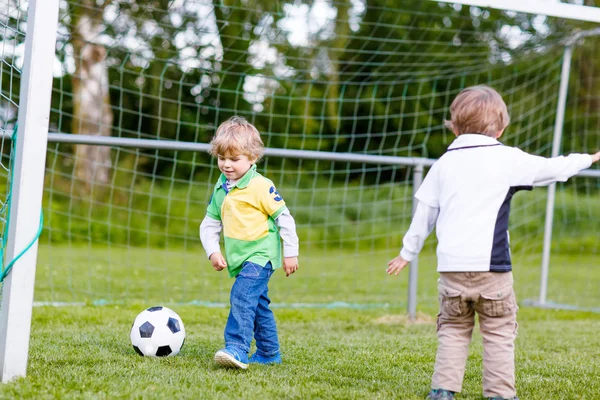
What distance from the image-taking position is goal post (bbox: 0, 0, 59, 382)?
269 centimetres

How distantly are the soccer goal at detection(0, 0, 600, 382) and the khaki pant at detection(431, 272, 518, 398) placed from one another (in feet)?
5.05

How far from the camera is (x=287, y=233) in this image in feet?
10.9

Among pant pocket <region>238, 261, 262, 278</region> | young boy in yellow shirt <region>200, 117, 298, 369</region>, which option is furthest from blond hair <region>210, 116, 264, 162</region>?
pant pocket <region>238, 261, 262, 278</region>

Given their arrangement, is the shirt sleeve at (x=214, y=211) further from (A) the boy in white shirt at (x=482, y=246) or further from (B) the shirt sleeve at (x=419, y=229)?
(A) the boy in white shirt at (x=482, y=246)

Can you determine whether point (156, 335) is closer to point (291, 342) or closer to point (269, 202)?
point (269, 202)

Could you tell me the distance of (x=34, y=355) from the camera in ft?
10.9

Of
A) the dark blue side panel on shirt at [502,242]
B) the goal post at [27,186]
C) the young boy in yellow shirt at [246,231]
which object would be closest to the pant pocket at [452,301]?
the dark blue side panel on shirt at [502,242]

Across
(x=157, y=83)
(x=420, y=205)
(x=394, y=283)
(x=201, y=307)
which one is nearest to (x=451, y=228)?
(x=420, y=205)

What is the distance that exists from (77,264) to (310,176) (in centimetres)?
527

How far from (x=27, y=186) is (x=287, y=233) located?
114cm

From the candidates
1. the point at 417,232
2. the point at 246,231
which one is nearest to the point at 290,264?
the point at 246,231

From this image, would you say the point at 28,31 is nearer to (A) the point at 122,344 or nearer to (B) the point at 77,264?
(A) the point at 122,344

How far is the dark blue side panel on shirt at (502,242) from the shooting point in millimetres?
2641

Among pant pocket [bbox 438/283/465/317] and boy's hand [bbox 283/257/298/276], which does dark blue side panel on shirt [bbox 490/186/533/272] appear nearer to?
pant pocket [bbox 438/283/465/317]
